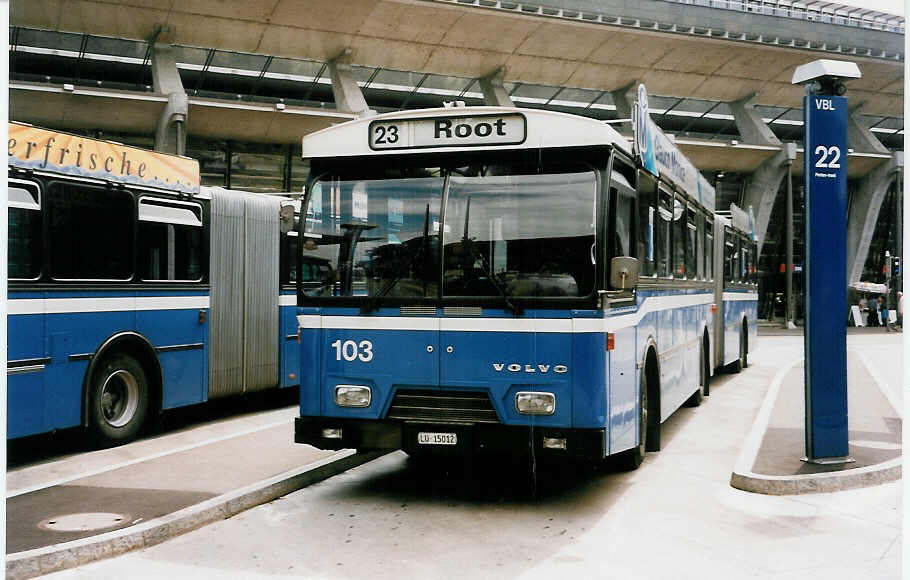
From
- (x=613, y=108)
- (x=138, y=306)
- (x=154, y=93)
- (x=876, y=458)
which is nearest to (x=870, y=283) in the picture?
(x=613, y=108)

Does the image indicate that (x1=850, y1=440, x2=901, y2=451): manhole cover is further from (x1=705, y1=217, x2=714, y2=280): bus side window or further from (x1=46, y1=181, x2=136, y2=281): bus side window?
(x1=46, y1=181, x2=136, y2=281): bus side window

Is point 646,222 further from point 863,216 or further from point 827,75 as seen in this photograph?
point 863,216

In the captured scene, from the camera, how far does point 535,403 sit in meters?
6.63

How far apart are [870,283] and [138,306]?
3656 cm

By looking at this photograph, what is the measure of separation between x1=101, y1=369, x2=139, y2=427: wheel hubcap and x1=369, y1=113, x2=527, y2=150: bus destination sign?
4517mm

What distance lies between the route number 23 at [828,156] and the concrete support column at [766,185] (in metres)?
32.5

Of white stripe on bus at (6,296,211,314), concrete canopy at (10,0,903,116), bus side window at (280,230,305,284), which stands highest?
concrete canopy at (10,0,903,116)

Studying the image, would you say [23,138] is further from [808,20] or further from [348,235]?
[808,20]

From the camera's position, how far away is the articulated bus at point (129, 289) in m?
8.46

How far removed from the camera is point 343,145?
7.21 meters

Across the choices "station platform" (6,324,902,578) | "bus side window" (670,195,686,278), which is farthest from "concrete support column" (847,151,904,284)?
"station platform" (6,324,902,578)

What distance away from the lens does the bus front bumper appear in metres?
6.56

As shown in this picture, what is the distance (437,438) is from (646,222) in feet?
9.54

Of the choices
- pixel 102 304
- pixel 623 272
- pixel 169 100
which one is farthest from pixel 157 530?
pixel 169 100
